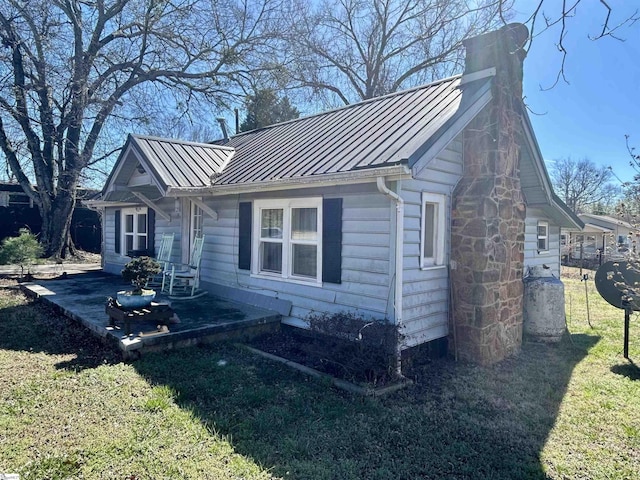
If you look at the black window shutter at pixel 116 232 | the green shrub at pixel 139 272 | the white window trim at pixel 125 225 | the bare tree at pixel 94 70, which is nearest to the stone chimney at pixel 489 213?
the green shrub at pixel 139 272

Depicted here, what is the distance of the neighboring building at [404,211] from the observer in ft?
17.5

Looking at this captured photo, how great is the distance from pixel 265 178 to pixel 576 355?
18.4ft

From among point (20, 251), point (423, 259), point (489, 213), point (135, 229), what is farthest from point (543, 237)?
point (20, 251)

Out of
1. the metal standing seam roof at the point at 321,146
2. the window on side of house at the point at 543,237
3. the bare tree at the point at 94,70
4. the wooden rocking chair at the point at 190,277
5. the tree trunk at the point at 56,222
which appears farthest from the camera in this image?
the tree trunk at the point at 56,222

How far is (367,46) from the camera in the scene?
20.0 meters

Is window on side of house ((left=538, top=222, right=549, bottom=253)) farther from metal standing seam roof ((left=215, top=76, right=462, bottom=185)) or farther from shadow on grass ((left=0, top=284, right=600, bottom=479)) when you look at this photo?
metal standing seam roof ((left=215, top=76, right=462, bottom=185))

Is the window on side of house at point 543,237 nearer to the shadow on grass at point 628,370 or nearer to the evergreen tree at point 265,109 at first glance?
the shadow on grass at point 628,370

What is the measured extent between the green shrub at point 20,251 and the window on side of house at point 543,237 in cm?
1441

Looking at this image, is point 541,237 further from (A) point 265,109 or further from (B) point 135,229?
(A) point 265,109

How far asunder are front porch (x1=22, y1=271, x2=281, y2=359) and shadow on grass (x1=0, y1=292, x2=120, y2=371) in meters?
0.16

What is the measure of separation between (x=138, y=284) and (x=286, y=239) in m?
2.25

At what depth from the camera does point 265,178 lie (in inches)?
266

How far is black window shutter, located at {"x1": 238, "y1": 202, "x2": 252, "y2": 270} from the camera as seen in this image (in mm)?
7293

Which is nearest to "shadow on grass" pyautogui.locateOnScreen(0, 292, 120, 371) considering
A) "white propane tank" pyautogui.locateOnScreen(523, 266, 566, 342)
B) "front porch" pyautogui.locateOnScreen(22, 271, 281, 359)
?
"front porch" pyautogui.locateOnScreen(22, 271, 281, 359)
